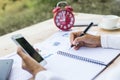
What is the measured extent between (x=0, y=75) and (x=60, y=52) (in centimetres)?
29

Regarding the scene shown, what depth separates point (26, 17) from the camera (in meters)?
2.94

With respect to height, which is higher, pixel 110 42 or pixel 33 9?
pixel 110 42

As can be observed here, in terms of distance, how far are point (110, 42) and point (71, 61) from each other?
0.23 metres

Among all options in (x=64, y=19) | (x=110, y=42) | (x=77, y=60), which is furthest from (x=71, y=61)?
(x=64, y=19)

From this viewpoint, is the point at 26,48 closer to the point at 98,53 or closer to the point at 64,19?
the point at 98,53

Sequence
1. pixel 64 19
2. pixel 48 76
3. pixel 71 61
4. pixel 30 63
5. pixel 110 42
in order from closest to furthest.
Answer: pixel 48 76
pixel 30 63
pixel 71 61
pixel 110 42
pixel 64 19

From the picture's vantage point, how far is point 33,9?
303cm

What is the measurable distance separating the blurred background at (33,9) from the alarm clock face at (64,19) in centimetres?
143

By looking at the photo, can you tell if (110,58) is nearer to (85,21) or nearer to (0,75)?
(0,75)

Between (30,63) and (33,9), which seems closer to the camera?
(30,63)

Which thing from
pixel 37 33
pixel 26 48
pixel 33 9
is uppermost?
pixel 26 48

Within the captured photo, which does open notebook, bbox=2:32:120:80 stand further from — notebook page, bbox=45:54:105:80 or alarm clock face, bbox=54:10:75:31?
alarm clock face, bbox=54:10:75:31

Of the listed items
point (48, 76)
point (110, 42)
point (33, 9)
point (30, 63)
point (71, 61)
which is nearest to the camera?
point (48, 76)

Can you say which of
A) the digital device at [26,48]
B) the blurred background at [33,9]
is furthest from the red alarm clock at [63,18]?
the blurred background at [33,9]
